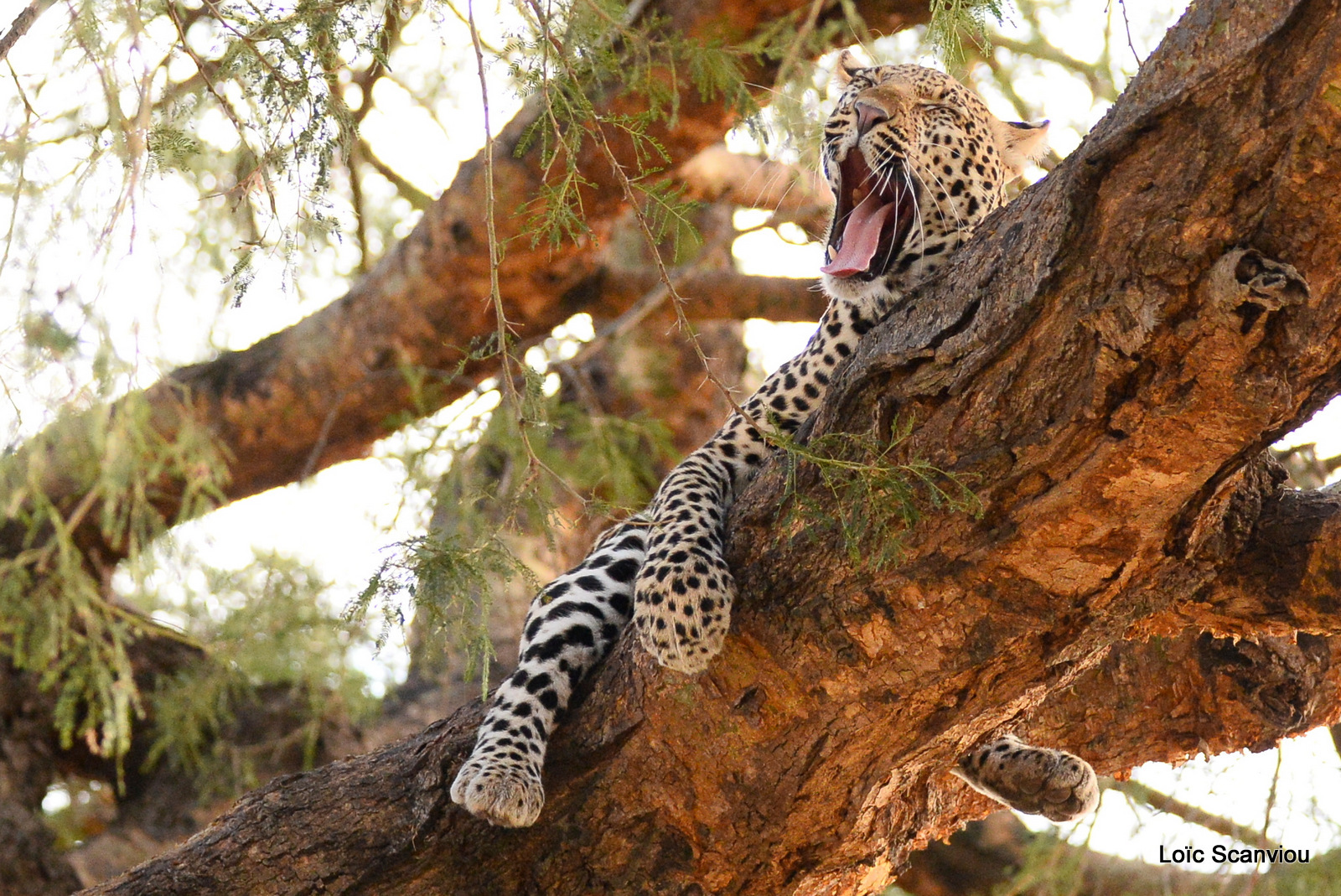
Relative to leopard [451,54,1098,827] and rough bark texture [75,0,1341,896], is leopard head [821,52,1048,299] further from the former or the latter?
rough bark texture [75,0,1341,896]

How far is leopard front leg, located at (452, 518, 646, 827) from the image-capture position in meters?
3.50

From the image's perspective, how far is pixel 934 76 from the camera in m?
4.83

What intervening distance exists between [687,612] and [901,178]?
193 centimetres

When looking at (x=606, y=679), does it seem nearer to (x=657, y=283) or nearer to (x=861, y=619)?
(x=861, y=619)

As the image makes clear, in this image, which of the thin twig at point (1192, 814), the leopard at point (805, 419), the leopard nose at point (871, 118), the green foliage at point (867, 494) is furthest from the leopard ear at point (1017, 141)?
the thin twig at point (1192, 814)

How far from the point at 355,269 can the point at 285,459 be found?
1521 millimetres

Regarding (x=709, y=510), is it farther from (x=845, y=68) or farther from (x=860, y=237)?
(x=845, y=68)

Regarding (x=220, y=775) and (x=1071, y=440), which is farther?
(x=220, y=775)

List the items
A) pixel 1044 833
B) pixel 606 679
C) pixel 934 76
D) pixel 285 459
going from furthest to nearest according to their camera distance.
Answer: pixel 285 459 → pixel 1044 833 → pixel 934 76 → pixel 606 679

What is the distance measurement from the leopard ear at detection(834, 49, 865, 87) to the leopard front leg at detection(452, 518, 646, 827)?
187 centimetres

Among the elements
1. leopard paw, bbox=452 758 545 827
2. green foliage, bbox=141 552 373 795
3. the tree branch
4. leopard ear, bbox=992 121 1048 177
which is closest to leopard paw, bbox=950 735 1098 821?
leopard paw, bbox=452 758 545 827

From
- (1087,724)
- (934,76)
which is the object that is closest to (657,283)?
(934,76)

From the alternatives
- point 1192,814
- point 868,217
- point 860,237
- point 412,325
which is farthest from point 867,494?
point 412,325

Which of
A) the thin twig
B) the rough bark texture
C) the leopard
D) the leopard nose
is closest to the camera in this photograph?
the rough bark texture
